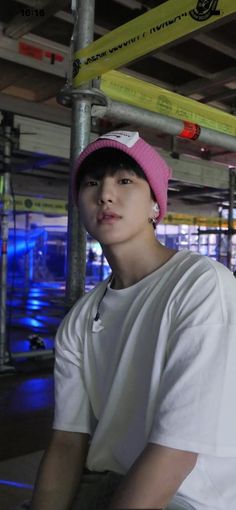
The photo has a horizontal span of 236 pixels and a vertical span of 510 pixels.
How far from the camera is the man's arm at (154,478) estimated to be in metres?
1.04

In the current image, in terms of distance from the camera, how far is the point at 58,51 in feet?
10.4

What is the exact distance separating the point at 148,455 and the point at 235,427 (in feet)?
0.75

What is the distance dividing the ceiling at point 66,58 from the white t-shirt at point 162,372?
1.21 metres

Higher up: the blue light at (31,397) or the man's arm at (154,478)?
the man's arm at (154,478)

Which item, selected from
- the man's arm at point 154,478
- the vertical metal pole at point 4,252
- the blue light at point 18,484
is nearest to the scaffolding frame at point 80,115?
the man's arm at point 154,478

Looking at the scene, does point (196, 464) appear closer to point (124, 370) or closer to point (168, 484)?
point (168, 484)

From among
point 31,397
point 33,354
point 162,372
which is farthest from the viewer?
point 33,354

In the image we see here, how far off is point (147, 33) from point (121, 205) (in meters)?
0.66

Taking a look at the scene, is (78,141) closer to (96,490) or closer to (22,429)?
(96,490)

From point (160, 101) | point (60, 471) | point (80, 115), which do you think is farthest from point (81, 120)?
point (60, 471)

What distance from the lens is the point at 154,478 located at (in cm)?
105

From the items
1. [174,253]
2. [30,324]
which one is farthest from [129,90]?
[30,324]

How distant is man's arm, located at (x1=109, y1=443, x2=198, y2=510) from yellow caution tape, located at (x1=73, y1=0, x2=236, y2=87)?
1229 millimetres

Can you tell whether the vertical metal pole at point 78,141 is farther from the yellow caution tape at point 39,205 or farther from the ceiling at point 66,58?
the yellow caution tape at point 39,205
